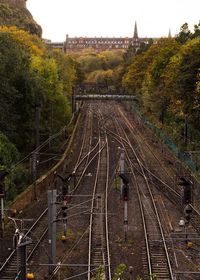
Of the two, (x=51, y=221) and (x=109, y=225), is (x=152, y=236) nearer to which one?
(x=109, y=225)

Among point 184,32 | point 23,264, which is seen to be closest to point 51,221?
point 23,264

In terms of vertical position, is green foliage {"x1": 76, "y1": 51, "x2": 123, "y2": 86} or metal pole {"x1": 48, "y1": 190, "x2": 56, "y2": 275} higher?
green foliage {"x1": 76, "y1": 51, "x2": 123, "y2": 86}

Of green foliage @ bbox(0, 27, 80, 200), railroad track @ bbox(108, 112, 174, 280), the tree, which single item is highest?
the tree

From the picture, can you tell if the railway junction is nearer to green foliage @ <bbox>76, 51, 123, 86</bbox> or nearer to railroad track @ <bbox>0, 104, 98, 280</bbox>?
railroad track @ <bbox>0, 104, 98, 280</bbox>

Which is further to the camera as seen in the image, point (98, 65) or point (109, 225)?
point (98, 65)

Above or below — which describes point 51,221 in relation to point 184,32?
below

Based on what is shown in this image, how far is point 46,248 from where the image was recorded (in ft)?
57.9

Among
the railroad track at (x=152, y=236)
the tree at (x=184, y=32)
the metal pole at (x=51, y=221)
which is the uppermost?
the tree at (x=184, y=32)

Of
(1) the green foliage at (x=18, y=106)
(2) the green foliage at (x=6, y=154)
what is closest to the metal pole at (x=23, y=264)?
(2) the green foliage at (x=6, y=154)

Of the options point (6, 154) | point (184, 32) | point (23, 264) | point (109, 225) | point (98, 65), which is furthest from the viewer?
point (98, 65)

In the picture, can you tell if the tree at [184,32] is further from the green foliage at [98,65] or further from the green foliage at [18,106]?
the green foliage at [98,65]

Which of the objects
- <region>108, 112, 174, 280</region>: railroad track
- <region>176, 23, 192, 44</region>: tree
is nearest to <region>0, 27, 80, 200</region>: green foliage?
<region>108, 112, 174, 280</region>: railroad track

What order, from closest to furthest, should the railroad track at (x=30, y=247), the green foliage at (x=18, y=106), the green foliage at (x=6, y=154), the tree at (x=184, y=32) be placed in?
the railroad track at (x=30, y=247) < the green foliage at (x=6, y=154) < the green foliage at (x=18, y=106) < the tree at (x=184, y=32)

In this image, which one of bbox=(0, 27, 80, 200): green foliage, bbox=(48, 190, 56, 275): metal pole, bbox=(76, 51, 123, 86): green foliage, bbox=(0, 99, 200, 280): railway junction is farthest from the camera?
bbox=(76, 51, 123, 86): green foliage
